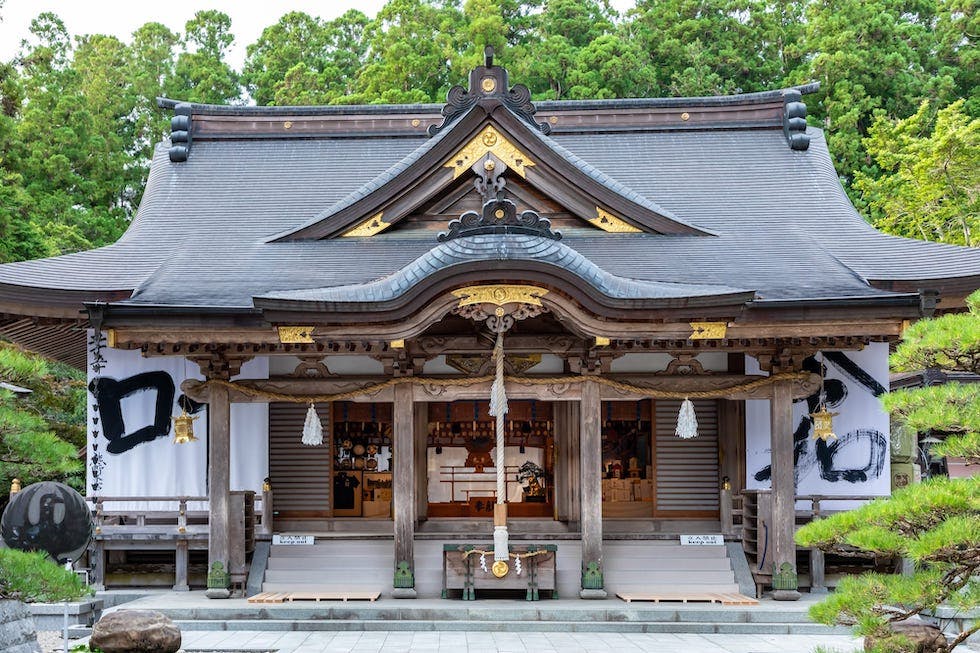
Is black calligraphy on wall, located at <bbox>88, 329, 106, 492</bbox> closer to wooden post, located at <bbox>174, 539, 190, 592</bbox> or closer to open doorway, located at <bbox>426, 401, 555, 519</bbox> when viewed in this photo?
wooden post, located at <bbox>174, 539, 190, 592</bbox>

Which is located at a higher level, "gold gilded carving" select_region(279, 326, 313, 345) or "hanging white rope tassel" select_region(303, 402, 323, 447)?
"gold gilded carving" select_region(279, 326, 313, 345)

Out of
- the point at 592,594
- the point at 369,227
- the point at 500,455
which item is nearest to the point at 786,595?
the point at 592,594

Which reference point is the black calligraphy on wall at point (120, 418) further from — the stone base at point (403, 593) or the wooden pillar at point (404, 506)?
the stone base at point (403, 593)

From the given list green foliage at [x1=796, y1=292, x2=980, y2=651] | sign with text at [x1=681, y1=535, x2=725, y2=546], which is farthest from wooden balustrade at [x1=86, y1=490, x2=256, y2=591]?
green foliage at [x1=796, y1=292, x2=980, y2=651]

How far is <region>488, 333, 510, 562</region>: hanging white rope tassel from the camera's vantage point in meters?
12.0

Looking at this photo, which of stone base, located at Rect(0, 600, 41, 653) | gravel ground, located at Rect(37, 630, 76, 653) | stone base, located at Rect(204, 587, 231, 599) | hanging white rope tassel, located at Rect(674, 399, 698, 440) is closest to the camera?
stone base, located at Rect(0, 600, 41, 653)

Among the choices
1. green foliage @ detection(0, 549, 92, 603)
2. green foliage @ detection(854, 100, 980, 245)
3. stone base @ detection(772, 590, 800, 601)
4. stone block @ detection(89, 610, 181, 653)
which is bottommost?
stone base @ detection(772, 590, 800, 601)

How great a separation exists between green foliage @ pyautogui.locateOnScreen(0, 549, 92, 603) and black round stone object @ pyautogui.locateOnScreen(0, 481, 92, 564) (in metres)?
1.04

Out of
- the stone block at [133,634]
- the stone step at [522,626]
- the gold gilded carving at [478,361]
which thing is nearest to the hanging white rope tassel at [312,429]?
the gold gilded carving at [478,361]

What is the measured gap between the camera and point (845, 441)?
46.5 ft

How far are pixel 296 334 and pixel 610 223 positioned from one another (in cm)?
466

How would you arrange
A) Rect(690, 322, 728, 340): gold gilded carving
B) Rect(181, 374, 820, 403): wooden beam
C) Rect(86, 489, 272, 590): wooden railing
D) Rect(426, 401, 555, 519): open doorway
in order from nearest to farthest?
Rect(690, 322, 728, 340): gold gilded carving, Rect(181, 374, 820, 403): wooden beam, Rect(86, 489, 272, 590): wooden railing, Rect(426, 401, 555, 519): open doorway

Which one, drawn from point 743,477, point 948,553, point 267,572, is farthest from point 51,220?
point 948,553

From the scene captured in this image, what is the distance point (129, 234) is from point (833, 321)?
10.1 metres
